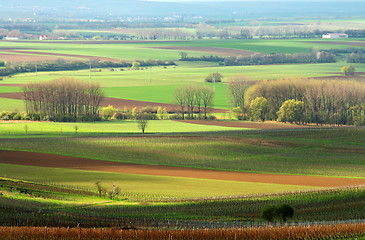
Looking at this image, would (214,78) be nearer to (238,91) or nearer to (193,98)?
(238,91)

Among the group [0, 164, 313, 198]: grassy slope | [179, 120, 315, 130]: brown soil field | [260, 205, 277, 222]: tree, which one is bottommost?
[179, 120, 315, 130]: brown soil field

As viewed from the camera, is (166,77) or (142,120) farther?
(166,77)

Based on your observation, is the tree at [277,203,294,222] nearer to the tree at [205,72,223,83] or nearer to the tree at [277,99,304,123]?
the tree at [277,99,304,123]

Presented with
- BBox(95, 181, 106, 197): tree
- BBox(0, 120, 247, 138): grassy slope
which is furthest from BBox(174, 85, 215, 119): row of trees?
BBox(95, 181, 106, 197): tree

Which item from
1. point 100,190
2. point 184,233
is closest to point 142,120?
point 100,190

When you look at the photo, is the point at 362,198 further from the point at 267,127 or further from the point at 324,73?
the point at 324,73

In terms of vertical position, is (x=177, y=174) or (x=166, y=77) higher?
(x=177, y=174)
